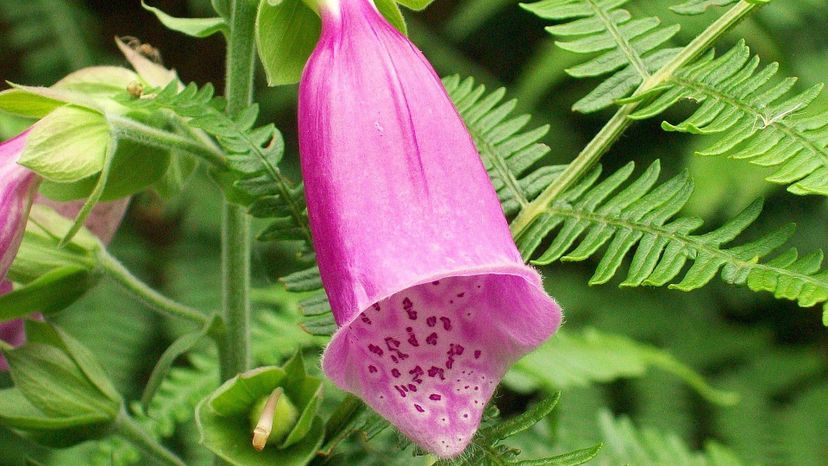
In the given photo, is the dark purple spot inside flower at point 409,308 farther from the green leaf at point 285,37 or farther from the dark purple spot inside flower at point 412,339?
the green leaf at point 285,37

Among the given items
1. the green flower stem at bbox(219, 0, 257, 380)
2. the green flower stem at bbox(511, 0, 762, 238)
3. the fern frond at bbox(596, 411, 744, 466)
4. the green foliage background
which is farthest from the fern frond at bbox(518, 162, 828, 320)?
the green foliage background

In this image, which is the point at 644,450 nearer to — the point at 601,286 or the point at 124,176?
the point at 124,176

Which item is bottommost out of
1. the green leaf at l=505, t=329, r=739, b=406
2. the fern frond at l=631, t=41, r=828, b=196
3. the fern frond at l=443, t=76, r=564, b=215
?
the green leaf at l=505, t=329, r=739, b=406

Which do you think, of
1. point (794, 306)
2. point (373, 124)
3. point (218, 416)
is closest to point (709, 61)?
point (373, 124)

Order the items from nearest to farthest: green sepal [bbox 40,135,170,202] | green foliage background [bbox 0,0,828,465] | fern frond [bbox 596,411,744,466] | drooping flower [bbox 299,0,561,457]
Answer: drooping flower [bbox 299,0,561,457] → green sepal [bbox 40,135,170,202] → fern frond [bbox 596,411,744,466] → green foliage background [bbox 0,0,828,465]

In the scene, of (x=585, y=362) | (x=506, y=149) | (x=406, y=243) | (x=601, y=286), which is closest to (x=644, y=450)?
(x=585, y=362)

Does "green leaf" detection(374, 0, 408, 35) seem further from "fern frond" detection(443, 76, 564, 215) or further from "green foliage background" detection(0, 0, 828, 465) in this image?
"green foliage background" detection(0, 0, 828, 465)

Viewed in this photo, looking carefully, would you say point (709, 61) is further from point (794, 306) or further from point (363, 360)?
point (794, 306)
